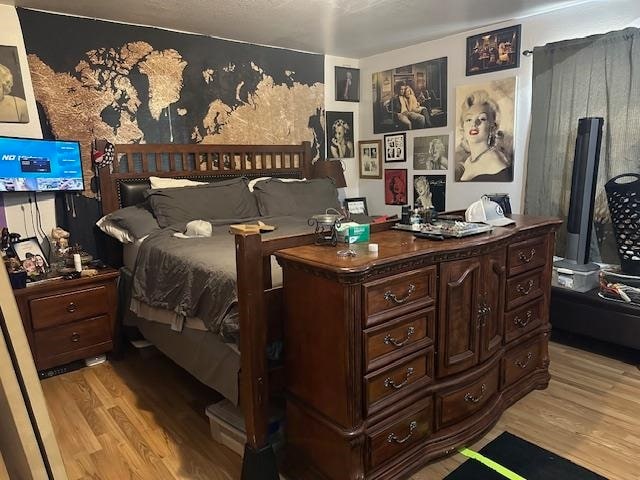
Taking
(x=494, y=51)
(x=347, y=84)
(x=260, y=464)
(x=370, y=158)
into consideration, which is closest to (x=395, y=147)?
(x=370, y=158)

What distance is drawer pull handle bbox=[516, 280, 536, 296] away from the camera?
7.27 ft

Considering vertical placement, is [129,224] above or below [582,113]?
below

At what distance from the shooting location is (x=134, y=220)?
9.67 ft

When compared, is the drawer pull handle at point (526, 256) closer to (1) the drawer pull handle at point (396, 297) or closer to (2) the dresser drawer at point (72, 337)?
(1) the drawer pull handle at point (396, 297)

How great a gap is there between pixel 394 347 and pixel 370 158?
3.15 metres

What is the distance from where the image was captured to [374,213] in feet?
15.4

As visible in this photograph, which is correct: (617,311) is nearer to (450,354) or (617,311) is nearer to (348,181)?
(450,354)

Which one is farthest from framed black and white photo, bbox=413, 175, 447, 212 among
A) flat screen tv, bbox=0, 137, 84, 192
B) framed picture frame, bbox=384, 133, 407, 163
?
flat screen tv, bbox=0, 137, 84, 192

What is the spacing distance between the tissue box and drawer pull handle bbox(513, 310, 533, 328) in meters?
0.97

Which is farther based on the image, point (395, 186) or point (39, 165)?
point (395, 186)

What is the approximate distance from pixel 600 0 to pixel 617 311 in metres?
1.96

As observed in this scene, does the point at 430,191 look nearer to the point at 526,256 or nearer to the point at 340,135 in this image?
the point at 340,135

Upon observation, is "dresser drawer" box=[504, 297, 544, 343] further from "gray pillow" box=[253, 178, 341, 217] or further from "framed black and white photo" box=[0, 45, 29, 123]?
"framed black and white photo" box=[0, 45, 29, 123]

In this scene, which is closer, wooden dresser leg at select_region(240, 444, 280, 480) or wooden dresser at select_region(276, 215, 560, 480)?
wooden dresser at select_region(276, 215, 560, 480)
